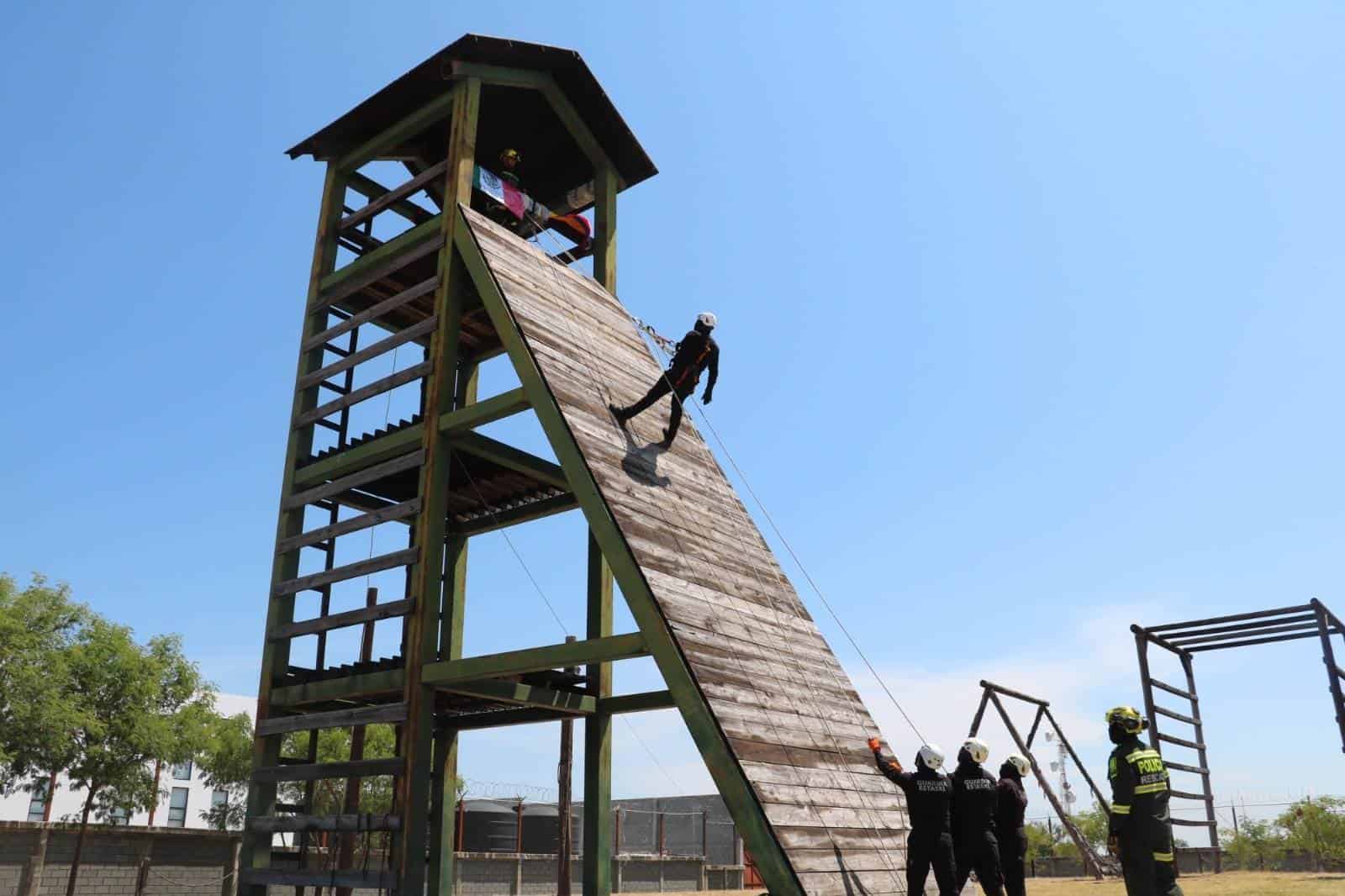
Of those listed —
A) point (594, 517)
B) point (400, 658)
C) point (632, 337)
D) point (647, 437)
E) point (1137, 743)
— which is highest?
point (632, 337)

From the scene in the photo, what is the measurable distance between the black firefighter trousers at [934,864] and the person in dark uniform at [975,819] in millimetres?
512

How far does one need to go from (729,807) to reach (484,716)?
6870 mm

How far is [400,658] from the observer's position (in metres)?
12.4

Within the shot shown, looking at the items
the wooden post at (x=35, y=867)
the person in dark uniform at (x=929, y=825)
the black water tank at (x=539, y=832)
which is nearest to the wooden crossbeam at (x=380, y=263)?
the person in dark uniform at (x=929, y=825)

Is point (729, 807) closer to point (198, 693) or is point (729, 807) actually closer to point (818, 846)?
point (818, 846)

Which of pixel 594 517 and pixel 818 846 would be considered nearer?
pixel 818 846

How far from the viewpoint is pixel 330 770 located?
12.6 metres

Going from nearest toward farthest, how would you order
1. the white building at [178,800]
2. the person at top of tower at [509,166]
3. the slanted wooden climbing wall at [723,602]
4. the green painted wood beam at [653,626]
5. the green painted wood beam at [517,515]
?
the green painted wood beam at [653,626]
the slanted wooden climbing wall at [723,602]
the green painted wood beam at [517,515]
the person at top of tower at [509,166]
the white building at [178,800]

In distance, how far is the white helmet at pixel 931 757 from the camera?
8.70 meters

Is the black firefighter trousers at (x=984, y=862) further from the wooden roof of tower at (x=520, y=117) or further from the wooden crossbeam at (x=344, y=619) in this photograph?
the wooden roof of tower at (x=520, y=117)

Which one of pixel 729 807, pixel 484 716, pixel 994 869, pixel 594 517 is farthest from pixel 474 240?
pixel 994 869

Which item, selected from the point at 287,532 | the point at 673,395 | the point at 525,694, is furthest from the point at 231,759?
the point at 673,395

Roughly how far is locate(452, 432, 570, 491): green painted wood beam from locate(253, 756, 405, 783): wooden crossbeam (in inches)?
151

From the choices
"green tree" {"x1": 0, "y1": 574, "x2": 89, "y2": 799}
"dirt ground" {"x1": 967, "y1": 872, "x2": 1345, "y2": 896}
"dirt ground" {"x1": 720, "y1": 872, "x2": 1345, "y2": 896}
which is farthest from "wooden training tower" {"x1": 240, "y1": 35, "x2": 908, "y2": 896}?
"green tree" {"x1": 0, "y1": 574, "x2": 89, "y2": 799}
